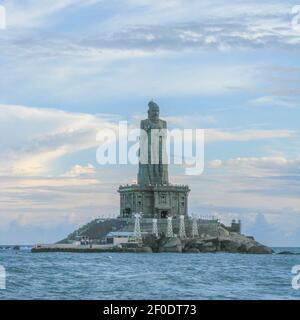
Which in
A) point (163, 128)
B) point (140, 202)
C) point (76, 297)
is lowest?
point (76, 297)

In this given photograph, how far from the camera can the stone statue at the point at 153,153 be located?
7446 inches

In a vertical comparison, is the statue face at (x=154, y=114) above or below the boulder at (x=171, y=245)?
above

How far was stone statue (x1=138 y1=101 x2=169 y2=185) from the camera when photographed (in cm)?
18912

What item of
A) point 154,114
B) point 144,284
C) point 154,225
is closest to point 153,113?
point 154,114

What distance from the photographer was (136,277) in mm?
86375

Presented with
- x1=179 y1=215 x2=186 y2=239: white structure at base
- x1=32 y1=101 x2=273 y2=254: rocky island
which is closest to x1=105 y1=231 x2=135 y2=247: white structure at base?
x1=32 y1=101 x2=273 y2=254: rocky island

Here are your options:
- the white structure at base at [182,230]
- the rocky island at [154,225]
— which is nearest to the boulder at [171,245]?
the rocky island at [154,225]

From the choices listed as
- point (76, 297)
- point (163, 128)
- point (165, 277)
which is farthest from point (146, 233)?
point (76, 297)

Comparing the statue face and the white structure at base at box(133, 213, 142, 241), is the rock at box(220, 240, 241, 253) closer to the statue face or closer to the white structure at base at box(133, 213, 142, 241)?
the white structure at base at box(133, 213, 142, 241)

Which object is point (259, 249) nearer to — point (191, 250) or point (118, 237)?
point (191, 250)

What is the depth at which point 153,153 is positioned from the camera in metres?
189

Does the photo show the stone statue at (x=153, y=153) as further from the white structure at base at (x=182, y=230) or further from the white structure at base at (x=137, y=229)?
the white structure at base at (x=137, y=229)
